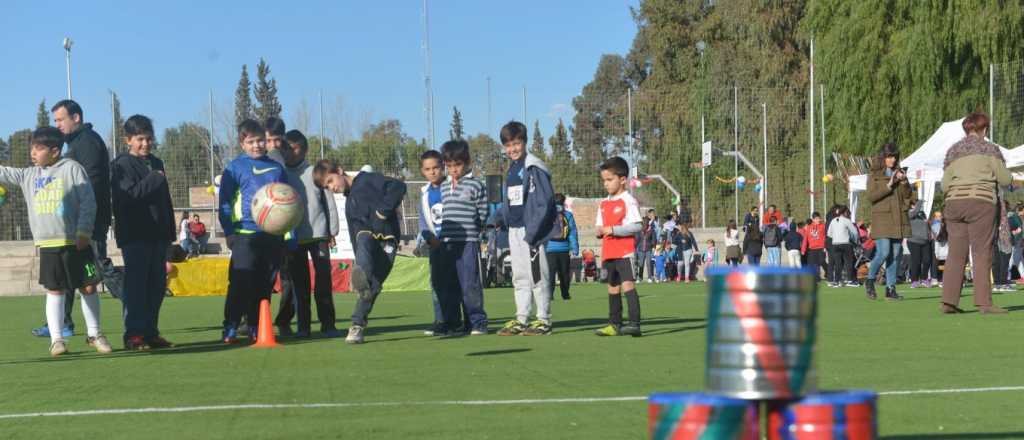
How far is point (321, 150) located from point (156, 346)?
25.1m

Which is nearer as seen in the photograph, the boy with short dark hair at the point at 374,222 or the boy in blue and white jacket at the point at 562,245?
the boy with short dark hair at the point at 374,222

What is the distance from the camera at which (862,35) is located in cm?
3803

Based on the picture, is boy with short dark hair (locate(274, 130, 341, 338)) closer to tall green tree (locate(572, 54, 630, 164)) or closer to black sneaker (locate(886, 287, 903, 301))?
black sneaker (locate(886, 287, 903, 301))

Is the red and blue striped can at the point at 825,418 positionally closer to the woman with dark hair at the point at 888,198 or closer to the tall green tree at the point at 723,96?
the woman with dark hair at the point at 888,198

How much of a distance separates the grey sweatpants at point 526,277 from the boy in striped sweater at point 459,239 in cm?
34

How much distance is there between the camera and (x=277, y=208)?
9.62 meters

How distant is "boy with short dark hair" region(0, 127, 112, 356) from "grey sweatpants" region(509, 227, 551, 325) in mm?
3589

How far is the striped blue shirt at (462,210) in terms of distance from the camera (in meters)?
11.1

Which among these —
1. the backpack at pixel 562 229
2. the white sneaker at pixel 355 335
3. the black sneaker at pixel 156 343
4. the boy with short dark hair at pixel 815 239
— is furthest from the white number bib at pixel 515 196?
the boy with short dark hair at pixel 815 239

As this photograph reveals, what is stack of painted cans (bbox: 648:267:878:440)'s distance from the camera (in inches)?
130

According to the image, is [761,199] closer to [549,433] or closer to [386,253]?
[386,253]

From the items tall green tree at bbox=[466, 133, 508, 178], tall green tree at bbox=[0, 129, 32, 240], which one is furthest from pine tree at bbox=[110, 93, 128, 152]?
tall green tree at bbox=[466, 133, 508, 178]

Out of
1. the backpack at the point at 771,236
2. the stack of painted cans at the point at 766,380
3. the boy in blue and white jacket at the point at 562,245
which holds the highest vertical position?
the stack of painted cans at the point at 766,380

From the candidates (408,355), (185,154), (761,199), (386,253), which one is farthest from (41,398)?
(761,199)
